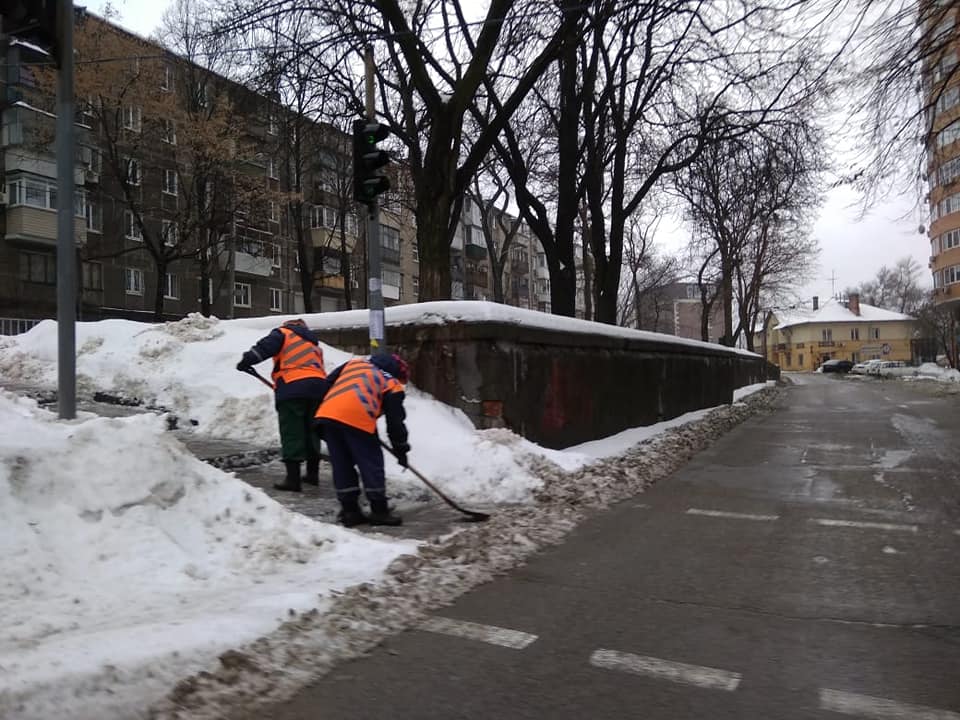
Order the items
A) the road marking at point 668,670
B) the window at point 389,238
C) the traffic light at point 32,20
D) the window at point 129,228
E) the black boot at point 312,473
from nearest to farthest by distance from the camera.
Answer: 1. the road marking at point 668,670
2. the traffic light at point 32,20
3. the black boot at point 312,473
4. the window at point 129,228
5. the window at point 389,238

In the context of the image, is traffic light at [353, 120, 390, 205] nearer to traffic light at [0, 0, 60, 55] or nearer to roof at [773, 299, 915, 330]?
traffic light at [0, 0, 60, 55]

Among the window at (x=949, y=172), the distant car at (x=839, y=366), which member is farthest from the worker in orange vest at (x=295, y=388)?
the distant car at (x=839, y=366)

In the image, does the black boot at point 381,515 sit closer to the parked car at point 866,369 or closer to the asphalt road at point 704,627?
the asphalt road at point 704,627

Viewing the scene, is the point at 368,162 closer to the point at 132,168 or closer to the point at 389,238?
the point at 132,168

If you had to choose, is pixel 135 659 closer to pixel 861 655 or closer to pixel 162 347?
pixel 861 655

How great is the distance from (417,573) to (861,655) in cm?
247

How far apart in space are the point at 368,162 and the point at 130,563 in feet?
20.5

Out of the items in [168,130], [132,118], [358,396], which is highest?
[132,118]

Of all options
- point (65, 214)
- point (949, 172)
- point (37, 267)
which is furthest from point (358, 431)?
point (37, 267)

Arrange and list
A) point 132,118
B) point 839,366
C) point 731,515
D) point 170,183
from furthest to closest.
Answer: point 839,366 → point 170,183 → point 132,118 → point 731,515

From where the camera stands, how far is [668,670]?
11.4 feet

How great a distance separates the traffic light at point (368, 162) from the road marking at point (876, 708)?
24.4ft

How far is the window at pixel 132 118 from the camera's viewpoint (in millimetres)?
23536

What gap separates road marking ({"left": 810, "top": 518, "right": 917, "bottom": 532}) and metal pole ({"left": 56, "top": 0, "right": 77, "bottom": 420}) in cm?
620
